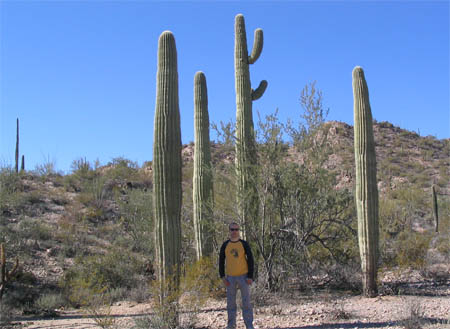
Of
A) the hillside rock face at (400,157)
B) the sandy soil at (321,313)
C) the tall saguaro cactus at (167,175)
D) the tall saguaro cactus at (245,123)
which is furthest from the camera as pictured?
the hillside rock face at (400,157)

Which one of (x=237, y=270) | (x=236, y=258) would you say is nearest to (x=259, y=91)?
(x=236, y=258)

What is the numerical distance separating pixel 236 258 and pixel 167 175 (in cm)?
193

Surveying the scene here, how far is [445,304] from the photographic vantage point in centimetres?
859

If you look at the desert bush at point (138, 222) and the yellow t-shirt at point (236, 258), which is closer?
the yellow t-shirt at point (236, 258)

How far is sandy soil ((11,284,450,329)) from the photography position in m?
7.44

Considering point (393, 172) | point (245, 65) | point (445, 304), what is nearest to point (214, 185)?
point (245, 65)

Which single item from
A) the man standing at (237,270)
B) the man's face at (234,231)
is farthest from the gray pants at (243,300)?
the man's face at (234,231)

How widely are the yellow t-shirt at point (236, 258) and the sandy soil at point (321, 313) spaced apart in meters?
1.39

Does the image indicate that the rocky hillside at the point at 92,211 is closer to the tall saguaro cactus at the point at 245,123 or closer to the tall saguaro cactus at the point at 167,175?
the tall saguaro cactus at the point at 245,123

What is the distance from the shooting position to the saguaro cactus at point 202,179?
10.6 m

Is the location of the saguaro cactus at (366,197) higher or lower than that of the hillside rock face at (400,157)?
lower

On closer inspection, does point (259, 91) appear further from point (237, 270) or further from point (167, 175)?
point (237, 270)

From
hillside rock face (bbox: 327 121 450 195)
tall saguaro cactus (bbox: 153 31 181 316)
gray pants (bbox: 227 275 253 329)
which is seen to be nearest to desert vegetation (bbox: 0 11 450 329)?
tall saguaro cactus (bbox: 153 31 181 316)

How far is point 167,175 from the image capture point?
25.1ft
